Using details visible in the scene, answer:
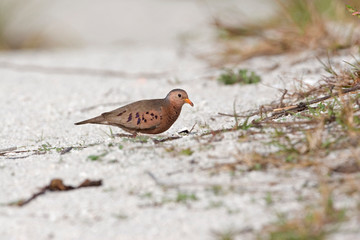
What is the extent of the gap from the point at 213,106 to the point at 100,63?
10.2 feet

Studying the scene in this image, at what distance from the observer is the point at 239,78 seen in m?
6.01

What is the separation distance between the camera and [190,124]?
4711 mm

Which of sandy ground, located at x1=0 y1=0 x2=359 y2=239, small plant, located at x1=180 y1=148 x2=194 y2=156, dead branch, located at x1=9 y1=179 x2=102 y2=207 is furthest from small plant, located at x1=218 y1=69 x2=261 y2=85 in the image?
dead branch, located at x1=9 y1=179 x2=102 y2=207

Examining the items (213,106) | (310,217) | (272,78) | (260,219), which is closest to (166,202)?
(260,219)

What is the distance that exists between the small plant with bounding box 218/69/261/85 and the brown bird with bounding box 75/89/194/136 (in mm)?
1829

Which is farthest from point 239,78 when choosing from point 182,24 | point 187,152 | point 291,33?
point 182,24

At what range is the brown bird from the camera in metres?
4.03

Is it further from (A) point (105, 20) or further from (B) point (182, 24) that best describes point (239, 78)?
(A) point (105, 20)

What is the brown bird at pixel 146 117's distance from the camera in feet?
13.2

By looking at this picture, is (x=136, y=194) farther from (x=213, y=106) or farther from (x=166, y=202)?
(x=213, y=106)

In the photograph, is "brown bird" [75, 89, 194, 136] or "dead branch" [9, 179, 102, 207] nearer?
"dead branch" [9, 179, 102, 207]

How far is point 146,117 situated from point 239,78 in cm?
216

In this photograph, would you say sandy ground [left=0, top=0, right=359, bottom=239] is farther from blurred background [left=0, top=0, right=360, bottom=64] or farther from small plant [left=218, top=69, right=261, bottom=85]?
blurred background [left=0, top=0, right=360, bottom=64]

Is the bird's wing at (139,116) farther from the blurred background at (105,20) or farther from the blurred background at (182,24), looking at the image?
the blurred background at (105,20)
